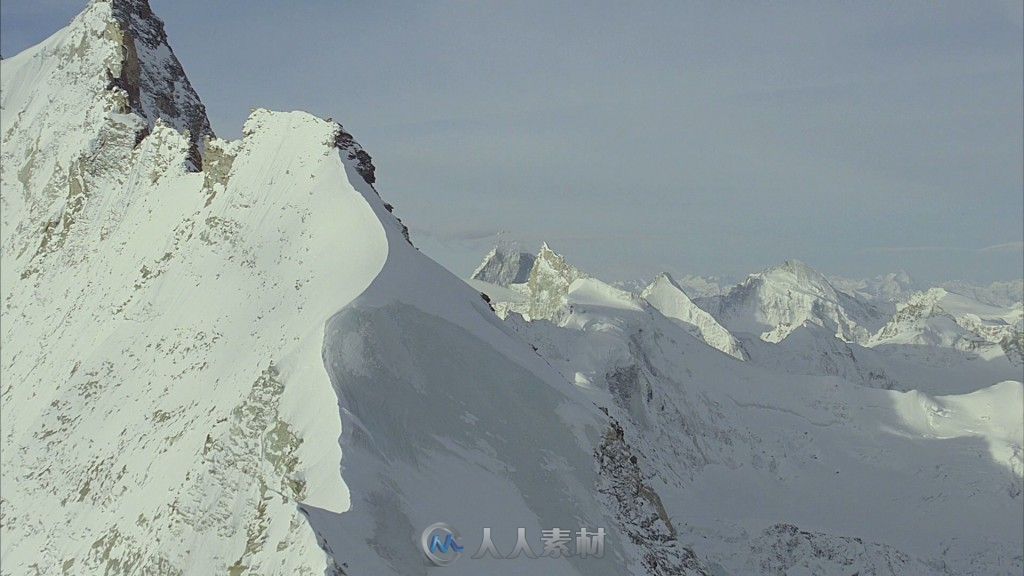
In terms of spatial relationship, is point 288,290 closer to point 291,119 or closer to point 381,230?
point 381,230

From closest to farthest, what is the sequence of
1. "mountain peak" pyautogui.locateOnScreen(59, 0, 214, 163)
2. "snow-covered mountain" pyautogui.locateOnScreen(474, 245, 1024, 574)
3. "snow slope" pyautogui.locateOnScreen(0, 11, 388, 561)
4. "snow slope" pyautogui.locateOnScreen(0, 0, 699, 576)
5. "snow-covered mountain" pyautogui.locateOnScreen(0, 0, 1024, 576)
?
"snow slope" pyautogui.locateOnScreen(0, 0, 699, 576), "snow-covered mountain" pyautogui.locateOnScreen(0, 0, 1024, 576), "snow slope" pyautogui.locateOnScreen(0, 11, 388, 561), "mountain peak" pyautogui.locateOnScreen(59, 0, 214, 163), "snow-covered mountain" pyautogui.locateOnScreen(474, 245, 1024, 574)

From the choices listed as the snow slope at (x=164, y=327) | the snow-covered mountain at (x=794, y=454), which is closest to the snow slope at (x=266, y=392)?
the snow slope at (x=164, y=327)

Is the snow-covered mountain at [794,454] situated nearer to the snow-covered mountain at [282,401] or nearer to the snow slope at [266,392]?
the snow-covered mountain at [282,401]

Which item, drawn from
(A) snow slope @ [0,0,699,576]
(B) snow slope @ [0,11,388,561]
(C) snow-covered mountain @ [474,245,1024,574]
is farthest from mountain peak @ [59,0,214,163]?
(C) snow-covered mountain @ [474,245,1024,574]

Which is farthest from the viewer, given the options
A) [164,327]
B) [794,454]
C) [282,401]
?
[794,454]

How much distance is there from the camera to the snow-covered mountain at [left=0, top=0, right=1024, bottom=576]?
44594mm

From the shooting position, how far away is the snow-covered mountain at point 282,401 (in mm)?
44594

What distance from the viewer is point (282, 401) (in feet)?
155

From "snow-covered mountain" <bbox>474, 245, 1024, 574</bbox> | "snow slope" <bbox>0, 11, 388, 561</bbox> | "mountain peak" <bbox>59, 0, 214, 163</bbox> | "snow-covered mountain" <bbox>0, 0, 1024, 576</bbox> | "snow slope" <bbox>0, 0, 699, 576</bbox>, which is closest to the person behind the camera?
"snow slope" <bbox>0, 0, 699, 576</bbox>

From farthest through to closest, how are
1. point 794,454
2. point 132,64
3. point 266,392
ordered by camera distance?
point 794,454, point 132,64, point 266,392

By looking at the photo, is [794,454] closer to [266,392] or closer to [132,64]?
[132,64]

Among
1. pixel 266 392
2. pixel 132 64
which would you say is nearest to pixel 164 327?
pixel 266 392

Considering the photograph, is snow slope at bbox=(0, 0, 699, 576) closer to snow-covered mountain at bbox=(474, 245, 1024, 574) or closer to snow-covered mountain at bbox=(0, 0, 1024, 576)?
snow-covered mountain at bbox=(0, 0, 1024, 576)

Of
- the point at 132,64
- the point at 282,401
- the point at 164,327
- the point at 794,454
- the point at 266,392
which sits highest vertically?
the point at 132,64
